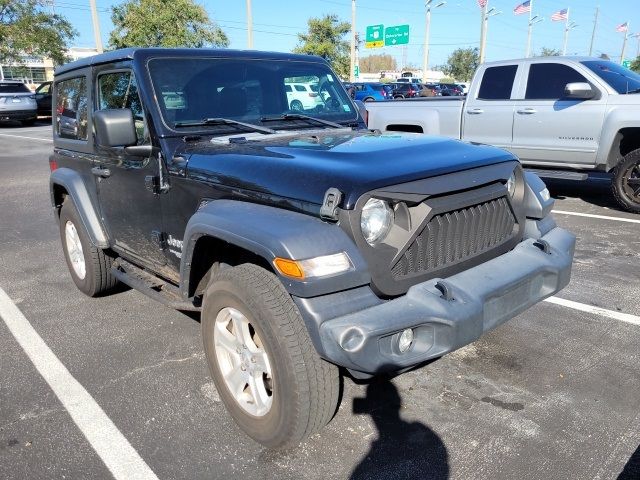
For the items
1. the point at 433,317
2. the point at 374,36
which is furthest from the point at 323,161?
the point at 374,36

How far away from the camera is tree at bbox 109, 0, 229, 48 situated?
27.0 m

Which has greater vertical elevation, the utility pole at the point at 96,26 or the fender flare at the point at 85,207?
the utility pole at the point at 96,26

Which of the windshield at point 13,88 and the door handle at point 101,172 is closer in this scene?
the door handle at point 101,172

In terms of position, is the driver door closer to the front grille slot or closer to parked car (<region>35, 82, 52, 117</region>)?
the front grille slot

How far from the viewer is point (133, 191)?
361cm

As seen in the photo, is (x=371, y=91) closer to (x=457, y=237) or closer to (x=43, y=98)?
(x=43, y=98)

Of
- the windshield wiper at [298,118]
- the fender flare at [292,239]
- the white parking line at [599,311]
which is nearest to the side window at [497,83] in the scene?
the white parking line at [599,311]

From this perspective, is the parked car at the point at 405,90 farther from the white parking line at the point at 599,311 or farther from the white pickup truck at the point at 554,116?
the white parking line at the point at 599,311

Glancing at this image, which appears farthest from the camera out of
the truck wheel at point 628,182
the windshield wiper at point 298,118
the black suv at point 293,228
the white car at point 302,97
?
the truck wheel at point 628,182

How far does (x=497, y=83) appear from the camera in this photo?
8.35 metres

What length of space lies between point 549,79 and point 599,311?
4.79m

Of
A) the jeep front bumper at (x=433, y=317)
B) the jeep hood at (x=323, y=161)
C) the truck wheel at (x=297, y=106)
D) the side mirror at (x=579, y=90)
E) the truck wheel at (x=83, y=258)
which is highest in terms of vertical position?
the side mirror at (x=579, y=90)

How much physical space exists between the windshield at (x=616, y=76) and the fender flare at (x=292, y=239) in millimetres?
6535

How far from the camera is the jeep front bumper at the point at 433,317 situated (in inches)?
86.4
